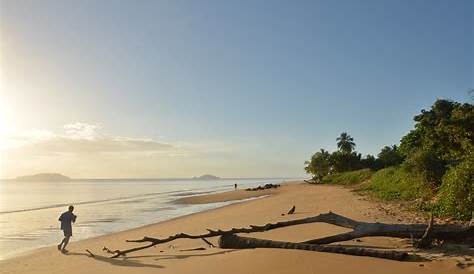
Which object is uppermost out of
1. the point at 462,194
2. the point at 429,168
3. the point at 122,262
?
the point at 429,168

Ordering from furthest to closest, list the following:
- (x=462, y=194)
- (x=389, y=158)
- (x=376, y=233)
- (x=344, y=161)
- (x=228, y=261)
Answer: (x=344, y=161) < (x=389, y=158) < (x=462, y=194) < (x=376, y=233) < (x=228, y=261)

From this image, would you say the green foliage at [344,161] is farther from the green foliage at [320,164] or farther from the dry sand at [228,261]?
the dry sand at [228,261]

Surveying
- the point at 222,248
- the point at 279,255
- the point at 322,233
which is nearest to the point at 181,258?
the point at 222,248

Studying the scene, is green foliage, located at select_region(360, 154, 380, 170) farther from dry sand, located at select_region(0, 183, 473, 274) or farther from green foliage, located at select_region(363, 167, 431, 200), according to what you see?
dry sand, located at select_region(0, 183, 473, 274)

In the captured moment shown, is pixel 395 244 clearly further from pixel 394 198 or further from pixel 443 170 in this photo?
pixel 394 198

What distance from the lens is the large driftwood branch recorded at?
915 centimetres

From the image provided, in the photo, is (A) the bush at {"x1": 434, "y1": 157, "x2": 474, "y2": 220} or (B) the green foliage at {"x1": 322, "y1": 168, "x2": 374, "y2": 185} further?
(B) the green foliage at {"x1": 322, "y1": 168, "x2": 374, "y2": 185}

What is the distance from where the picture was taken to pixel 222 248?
476 inches

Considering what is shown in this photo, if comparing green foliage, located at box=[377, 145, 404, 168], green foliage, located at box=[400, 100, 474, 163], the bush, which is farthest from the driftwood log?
green foliage, located at box=[377, 145, 404, 168]

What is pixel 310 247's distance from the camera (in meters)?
10.2

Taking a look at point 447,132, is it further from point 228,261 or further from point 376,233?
point 228,261

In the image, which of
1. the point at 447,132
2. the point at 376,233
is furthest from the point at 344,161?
the point at 376,233

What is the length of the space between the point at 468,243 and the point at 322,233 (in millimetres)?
4734

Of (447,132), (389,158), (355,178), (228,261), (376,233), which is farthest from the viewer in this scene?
(389,158)
